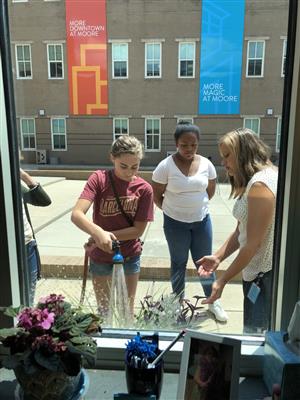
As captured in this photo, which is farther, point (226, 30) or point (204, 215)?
point (204, 215)

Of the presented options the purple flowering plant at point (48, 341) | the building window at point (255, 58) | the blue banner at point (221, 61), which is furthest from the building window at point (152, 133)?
the purple flowering plant at point (48, 341)

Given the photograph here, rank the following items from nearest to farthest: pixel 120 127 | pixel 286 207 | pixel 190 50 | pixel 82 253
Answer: pixel 286 207, pixel 190 50, pixel 120 127, pixel 82 253

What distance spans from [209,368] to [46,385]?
1.09 feet

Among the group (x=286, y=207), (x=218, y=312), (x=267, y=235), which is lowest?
(x=218, y=312)

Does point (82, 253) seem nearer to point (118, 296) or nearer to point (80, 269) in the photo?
point (80, 269)

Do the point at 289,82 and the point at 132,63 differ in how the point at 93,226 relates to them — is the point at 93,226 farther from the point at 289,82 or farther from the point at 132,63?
the point at 289,82

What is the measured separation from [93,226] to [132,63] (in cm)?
62

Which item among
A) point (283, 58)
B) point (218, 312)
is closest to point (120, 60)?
point (283, 58)

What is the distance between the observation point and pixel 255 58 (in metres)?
1.12

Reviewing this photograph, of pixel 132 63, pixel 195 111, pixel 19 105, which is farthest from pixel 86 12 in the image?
pixel 195 111

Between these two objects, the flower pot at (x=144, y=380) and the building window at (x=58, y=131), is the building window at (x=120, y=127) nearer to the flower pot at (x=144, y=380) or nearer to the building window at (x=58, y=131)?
the building window at (x=58, y=131)

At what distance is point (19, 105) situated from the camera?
1047 mm

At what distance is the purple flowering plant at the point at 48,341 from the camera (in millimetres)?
708

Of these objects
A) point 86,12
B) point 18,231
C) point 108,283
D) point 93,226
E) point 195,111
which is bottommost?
point 108,283
